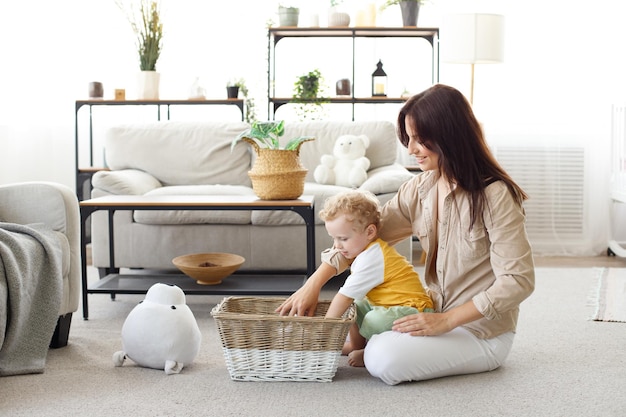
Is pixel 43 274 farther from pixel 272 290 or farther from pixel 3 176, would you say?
pixel 3 176

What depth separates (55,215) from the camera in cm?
283

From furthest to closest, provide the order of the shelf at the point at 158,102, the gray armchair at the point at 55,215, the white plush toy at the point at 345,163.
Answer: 1. the shelf at the point at 158,102
2. the white plush toy at the point at 345,163
3. the gray armchair at the point at 55,215

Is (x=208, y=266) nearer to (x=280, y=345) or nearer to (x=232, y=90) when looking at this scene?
(x=280, y=345)

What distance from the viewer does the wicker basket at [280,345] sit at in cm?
230

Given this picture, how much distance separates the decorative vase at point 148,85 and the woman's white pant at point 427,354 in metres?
2.93

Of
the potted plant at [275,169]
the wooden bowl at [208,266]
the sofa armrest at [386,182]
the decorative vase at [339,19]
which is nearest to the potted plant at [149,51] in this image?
the decorative vase at [339,19]

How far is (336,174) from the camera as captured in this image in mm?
4379

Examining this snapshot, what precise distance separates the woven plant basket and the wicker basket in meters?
1.03

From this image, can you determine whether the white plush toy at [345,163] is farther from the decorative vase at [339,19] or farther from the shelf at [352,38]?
the decorative vase at [339,19]

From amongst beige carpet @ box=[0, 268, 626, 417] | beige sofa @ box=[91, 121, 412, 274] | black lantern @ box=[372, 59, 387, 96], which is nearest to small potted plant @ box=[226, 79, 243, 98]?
beige sofa @ box=[91, 121, 412, 274]

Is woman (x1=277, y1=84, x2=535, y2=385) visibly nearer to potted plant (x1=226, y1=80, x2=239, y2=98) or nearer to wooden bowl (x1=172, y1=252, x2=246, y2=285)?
wooden bowl (x1=172, y1=252, x2=246, y2=285)

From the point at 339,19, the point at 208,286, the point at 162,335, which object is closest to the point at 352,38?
the point at 339,19

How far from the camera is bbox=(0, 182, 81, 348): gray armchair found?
282 cm

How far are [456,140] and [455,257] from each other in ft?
1.17
